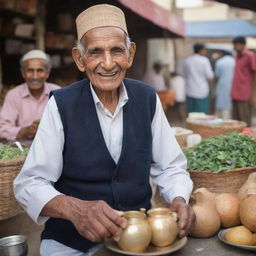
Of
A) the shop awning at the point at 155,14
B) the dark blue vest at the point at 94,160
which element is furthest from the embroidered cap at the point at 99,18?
the shop awning at the point at 155,14

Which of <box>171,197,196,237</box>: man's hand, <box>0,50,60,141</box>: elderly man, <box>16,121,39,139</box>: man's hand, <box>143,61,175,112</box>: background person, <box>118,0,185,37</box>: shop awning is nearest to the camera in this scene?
<box>171,197,196,237</box>: man's hand

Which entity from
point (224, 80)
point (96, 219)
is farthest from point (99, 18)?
point (224, 80)

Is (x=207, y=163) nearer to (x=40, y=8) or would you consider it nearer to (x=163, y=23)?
(x=40, y=8)

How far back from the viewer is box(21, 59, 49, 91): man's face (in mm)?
4395

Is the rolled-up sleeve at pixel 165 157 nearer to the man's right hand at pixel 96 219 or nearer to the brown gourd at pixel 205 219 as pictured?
the brown gourd at pixel 205 219

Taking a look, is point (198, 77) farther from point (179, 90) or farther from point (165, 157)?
point (165, 157)

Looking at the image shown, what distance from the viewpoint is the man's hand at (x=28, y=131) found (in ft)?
12.7

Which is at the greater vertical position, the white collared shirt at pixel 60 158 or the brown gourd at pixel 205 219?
the white collared shirt at pixel 60 158

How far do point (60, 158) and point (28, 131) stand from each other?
6.44ft

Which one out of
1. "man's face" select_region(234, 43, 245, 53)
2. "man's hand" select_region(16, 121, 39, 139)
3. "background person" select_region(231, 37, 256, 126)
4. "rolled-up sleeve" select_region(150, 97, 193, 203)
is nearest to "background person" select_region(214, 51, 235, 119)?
"background person" select_region(231, 37, 256, 126)

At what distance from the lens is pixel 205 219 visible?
2068mm

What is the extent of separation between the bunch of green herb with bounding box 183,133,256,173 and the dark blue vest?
771mm

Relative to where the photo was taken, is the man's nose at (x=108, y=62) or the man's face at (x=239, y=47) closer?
the man's nose at (x=108, y=62)

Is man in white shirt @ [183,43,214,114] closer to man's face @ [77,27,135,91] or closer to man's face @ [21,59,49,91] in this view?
man's face @ [21,59,49,91]
